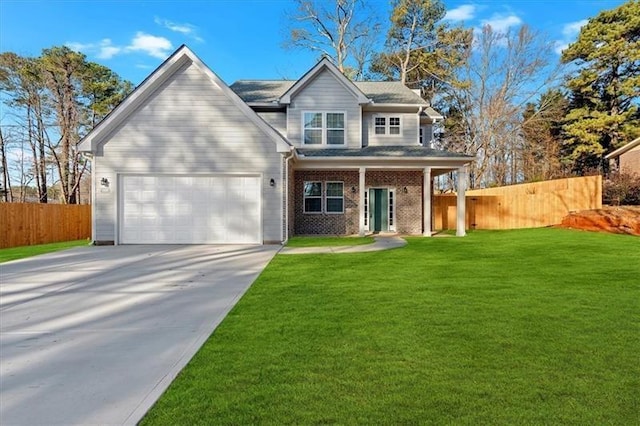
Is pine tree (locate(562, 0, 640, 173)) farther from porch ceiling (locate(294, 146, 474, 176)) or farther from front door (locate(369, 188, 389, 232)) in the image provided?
front door (locate(369, 188, 389, 232))

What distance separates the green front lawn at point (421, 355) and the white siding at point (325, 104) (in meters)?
10.4

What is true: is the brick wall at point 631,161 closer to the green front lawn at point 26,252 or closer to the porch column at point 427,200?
the porch column at point 427,200

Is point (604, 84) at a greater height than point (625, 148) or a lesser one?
greater

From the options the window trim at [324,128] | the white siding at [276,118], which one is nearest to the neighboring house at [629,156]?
the window trim at [324,128]

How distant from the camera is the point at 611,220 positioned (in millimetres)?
15195

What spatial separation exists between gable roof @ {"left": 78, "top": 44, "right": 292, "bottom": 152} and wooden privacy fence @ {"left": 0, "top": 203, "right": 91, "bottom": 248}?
6.78 metres

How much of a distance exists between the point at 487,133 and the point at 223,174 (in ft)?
77.0

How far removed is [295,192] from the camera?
16750mm

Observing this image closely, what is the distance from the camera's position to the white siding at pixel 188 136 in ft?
42.6

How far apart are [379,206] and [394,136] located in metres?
3.22

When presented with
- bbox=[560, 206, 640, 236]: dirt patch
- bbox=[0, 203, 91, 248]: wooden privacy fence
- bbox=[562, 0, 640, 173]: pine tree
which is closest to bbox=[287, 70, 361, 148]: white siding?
bbox=[560, 206, 640, 236]: dirt patch

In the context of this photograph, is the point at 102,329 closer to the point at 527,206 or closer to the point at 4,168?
the point at 527,206

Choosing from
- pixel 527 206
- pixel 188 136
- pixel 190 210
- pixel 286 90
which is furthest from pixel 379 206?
pixel 188 136

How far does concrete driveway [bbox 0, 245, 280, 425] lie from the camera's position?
113 inches
